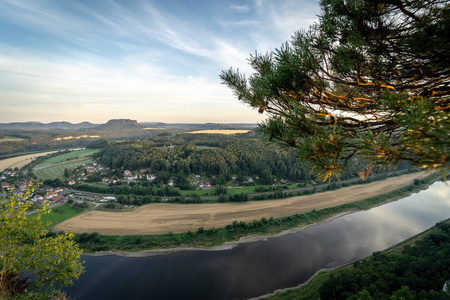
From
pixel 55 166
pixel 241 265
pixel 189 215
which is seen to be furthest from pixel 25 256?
pixel 55 166

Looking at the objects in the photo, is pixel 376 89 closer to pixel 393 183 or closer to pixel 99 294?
pixel 99 294

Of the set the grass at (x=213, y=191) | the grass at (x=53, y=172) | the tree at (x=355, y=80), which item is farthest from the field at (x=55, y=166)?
the tree at (x=355, y=80)

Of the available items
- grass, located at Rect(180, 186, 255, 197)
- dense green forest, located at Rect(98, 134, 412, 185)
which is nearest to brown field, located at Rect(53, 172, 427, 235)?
grass, located at Rect(180, 186, 255, 197)

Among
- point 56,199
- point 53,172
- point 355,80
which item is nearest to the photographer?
point 355,80

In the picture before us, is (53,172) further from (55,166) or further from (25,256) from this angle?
(25,256)

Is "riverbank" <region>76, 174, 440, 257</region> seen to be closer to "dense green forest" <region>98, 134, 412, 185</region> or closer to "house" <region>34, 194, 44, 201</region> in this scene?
"dense green forest" <region>98, 134, 412, 185</region>
